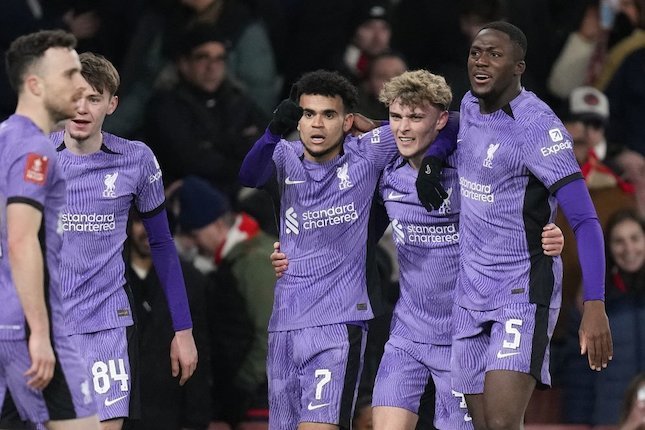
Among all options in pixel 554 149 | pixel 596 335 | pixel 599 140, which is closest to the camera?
pixel 596 335

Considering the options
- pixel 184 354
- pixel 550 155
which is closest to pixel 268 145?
pixel 184 354

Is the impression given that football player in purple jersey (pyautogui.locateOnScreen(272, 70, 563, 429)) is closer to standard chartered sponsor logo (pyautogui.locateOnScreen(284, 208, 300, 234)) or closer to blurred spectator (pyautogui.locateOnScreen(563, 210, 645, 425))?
standard chartered sponsor logo (pyautogui.locateOnScreen(284, 208, 300, 234))

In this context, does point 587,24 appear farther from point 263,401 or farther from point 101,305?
point 101,305

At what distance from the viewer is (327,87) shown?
9.25 meters

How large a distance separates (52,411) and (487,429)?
2.21 metres

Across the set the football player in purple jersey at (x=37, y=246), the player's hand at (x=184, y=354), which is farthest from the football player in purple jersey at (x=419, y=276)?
the football player in purple jersey at (x=37, y=246)

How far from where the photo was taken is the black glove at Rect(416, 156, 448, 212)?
28.6 ft

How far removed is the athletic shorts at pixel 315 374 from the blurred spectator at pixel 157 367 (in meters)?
1.17

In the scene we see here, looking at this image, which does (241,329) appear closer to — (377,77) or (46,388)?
(377,77)

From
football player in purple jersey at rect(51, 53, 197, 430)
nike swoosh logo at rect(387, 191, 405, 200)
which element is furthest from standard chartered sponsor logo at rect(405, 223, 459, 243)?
football player in purple jersey at rect(51, 53, 197, 430)

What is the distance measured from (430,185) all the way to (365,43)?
402cm

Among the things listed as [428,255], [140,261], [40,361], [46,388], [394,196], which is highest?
[394,196]

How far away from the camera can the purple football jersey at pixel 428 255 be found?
900 cm

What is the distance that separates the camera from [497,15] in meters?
12.7
